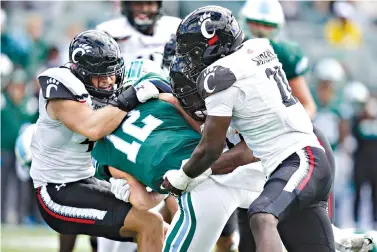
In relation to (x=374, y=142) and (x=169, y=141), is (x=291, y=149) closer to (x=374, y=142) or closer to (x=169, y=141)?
(x=169, y=141)

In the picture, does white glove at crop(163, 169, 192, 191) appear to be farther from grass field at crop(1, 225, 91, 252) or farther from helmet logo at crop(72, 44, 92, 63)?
grass field at crop(1, 225, 91, 252)

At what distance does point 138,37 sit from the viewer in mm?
7074

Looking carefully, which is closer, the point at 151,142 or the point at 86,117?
the point at 151,142

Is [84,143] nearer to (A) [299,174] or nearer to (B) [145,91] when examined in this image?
(B) [145,91]

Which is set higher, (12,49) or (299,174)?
(299,174)

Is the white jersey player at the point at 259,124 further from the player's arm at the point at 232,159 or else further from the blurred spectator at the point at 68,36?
the blurred spectator at the point at 68,36

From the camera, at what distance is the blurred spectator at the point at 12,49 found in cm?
1102

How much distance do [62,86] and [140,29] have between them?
7.65 ft

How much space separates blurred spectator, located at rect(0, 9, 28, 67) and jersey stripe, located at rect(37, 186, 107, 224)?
20.3 ft

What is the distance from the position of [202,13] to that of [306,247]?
1.21 meters

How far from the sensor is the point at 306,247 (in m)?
4.37

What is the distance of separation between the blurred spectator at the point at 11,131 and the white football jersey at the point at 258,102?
6064mm

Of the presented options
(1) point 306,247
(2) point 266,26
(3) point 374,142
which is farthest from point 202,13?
(3) point 374,142

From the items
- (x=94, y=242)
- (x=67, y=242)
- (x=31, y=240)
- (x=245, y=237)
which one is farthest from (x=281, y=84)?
(x=31, y=240)
